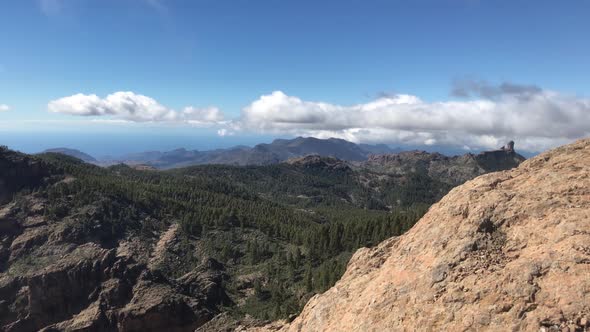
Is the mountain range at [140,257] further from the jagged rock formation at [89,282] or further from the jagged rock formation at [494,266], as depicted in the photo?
the jagged rock formation at [494,266]

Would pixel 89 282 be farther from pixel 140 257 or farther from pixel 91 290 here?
pixel 140 257

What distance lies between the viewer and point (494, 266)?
25.8m

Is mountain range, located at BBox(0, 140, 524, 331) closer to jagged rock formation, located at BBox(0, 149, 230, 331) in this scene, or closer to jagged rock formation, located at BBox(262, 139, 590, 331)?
jagged rock formation, located at BBox(0, 149, 230, 331)

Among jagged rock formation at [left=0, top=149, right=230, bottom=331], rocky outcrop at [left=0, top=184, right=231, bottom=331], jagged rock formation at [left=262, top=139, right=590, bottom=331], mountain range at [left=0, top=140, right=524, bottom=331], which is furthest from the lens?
mountain range at [left=0, top=140, right=524, bottom=331]

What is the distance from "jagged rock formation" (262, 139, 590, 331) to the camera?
21875 millimetres

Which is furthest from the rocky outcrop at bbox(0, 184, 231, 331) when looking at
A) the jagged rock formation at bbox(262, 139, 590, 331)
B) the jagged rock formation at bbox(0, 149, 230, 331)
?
the jagged rock formation at bbox(262, 139, 590, 331)

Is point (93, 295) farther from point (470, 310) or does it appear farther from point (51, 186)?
point (470, 310)

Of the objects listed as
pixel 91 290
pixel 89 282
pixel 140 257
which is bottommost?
pixel 91 290

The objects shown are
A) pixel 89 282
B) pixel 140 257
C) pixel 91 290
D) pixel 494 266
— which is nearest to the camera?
pixel 494 266

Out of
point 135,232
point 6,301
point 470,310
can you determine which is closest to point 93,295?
point 6,301

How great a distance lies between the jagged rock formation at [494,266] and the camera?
21875mm

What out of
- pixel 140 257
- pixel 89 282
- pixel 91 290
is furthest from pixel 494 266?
pixel 140 257

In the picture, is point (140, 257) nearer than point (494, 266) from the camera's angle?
No

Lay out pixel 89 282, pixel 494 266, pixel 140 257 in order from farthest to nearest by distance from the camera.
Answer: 1. pixel 140 257
2. pixel 89 282
3. pixel 494 266
